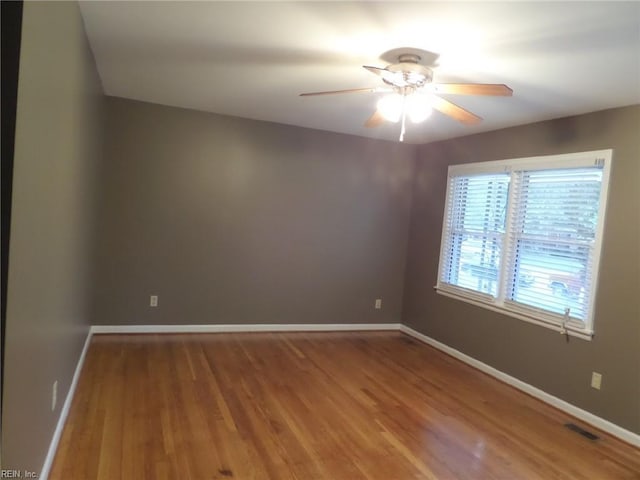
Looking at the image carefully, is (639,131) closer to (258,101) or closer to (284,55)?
(284,55)

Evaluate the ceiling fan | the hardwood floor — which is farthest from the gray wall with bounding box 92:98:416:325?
the ceiling fan

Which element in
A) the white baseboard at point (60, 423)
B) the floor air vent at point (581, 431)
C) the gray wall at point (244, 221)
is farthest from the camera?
the gray wall at point (244, 221)

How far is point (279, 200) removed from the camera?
495 centimetres

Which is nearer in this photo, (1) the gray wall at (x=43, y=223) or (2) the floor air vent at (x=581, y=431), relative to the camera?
(1) the gray wall at (x=43, y=223)

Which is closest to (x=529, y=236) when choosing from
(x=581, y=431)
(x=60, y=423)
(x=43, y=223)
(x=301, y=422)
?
(x=581, y=431)

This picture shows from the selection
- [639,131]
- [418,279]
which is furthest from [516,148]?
[418,279]

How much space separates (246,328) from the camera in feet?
16.1

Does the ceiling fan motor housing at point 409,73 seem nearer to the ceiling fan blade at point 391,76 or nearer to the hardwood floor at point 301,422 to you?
the ceiling fan blade at point 391,76

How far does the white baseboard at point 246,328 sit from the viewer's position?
4.48 m

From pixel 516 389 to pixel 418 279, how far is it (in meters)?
1.77

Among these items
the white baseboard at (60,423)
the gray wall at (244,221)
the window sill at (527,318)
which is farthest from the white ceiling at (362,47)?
the white baseboard at (60,423)

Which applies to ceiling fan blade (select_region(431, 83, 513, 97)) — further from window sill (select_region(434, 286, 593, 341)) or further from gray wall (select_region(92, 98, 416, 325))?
gray wall (select_region(92, 98, 416, 325))

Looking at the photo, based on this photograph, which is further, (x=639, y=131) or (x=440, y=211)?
(x=440, y=211)

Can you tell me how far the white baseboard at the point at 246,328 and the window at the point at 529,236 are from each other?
1040mm
